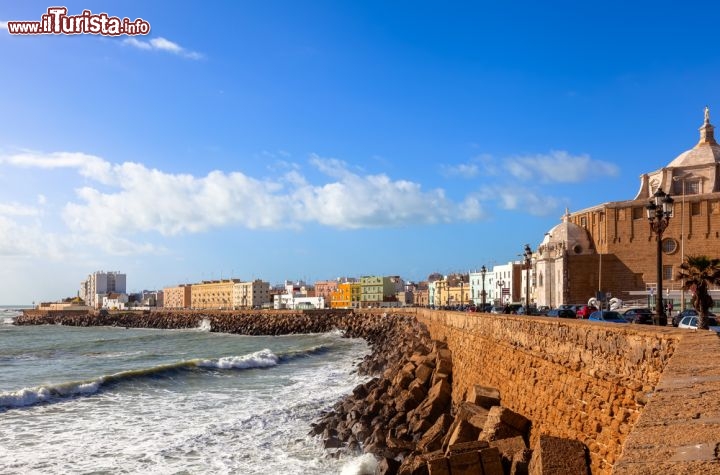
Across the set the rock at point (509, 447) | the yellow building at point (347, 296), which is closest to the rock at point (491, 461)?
the rock at point (509, 447)

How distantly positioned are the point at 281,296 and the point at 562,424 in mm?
108947

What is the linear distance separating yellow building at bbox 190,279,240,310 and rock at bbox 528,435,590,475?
11592cm

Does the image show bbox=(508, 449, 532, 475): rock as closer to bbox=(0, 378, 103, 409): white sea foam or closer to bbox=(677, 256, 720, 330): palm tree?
bbox=(677, 256, 720, 330): palm tree

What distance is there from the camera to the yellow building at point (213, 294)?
12319 cm

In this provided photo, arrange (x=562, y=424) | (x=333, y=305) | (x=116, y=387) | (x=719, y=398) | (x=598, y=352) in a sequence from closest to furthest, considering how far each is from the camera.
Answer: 1. (x=719, y=398)
2. (x=598, y=352)
3. (x=562, y=424)
4. (x=116, y=387)
5. (x=333, y=305)

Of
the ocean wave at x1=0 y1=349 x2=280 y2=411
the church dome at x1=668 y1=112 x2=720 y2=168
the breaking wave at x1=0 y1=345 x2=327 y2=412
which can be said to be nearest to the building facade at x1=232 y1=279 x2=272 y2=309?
the church dome at x1=668 y1=112 x2=720 y2=168

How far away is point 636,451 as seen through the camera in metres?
2.73

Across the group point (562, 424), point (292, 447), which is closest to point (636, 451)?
point (562, 424)

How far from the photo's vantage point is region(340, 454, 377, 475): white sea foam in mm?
10555

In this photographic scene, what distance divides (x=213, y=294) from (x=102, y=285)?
72.2m

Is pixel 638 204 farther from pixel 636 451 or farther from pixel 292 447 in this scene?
pixel 636 451

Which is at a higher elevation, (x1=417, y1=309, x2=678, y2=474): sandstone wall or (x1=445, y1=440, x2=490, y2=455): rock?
(x1=417, y1=309, x2=678, y2=474): sandstone wall

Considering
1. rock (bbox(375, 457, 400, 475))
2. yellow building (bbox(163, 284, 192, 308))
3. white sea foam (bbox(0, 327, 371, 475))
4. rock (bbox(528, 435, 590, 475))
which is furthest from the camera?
yellow building (bbox(163, 284, 192, 308))

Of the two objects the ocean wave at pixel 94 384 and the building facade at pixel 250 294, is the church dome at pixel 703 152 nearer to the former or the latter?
the ocean wave at pixel 94 384
